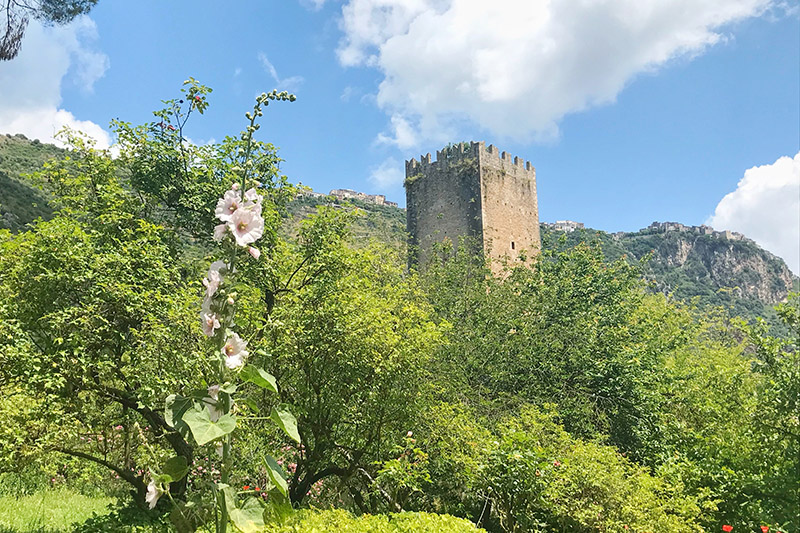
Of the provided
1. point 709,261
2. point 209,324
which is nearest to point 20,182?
point 209,324

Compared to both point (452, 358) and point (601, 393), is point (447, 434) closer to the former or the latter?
point (452, 358)

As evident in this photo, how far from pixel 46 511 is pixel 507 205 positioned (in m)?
17.0

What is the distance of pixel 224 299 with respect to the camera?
2051 mm

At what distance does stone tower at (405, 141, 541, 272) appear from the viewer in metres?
19.7

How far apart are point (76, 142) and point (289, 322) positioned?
566cm

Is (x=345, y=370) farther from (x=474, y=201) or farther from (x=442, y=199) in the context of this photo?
(x=442, y=199)

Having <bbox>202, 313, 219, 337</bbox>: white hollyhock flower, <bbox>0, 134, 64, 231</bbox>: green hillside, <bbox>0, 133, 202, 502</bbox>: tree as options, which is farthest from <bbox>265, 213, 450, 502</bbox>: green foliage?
<bbox>0, 134, 64, 231</bbox>: green hillside

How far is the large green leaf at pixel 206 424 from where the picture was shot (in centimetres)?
177

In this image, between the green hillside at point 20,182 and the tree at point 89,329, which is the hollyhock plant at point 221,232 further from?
the green hillside at point 20,182

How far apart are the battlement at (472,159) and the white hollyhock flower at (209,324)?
737 inches

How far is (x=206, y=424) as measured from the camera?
1.84m

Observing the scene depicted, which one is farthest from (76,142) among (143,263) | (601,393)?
(601,393)

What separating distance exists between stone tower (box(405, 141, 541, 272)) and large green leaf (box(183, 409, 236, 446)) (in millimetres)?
17096

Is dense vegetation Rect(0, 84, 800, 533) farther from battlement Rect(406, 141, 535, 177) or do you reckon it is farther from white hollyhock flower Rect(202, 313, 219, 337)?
battlement Rect(406, 141, 535, 177)
